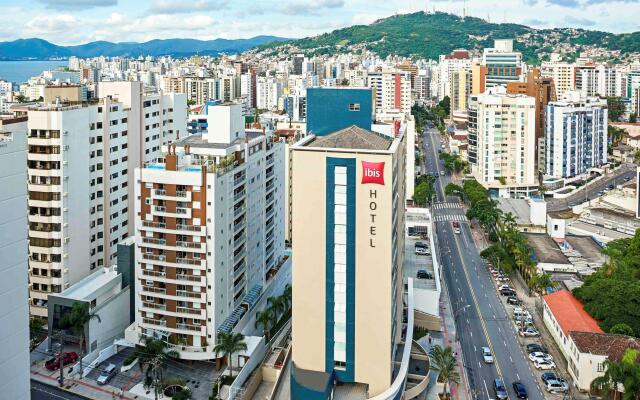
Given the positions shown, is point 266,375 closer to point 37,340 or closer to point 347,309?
point 347,309

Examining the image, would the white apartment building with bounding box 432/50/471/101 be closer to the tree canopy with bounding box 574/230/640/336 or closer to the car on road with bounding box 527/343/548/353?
the tree canopy with bounding box 574/230/640/336

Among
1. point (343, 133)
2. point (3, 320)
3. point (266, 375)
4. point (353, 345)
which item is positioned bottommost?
point (266, 375)

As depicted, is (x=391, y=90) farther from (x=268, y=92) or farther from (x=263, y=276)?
(x=263, y=276)

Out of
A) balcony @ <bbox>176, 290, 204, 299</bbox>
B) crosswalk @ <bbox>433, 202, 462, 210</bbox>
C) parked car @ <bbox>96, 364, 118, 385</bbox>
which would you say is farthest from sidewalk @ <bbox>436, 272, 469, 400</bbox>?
crosswalk @ <bbox>433, 202, 462, 210</bbox>

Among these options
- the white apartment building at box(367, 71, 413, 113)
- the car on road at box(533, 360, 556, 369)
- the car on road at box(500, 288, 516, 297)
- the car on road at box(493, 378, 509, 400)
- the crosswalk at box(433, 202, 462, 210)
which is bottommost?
the car on road at box(493, 378, 509, 400)

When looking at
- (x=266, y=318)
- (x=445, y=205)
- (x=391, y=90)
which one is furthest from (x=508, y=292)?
(x=391, y=90)

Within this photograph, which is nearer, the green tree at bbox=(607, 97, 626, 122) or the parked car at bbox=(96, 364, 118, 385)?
the parked car at bbox=(96, 364, 118, 385)

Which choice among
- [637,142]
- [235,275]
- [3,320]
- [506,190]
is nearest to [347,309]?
[235,275]
